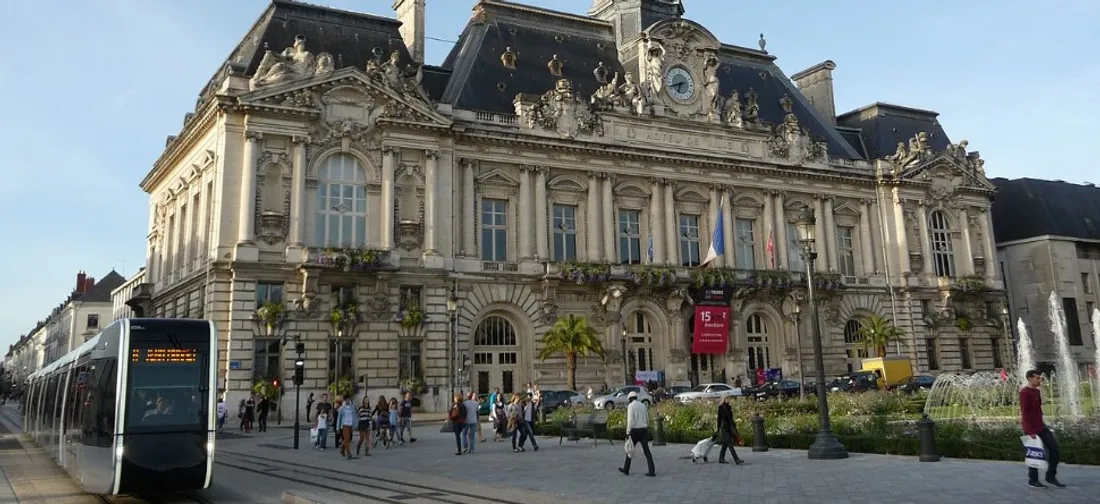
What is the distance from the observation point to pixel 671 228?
48938 millimetres

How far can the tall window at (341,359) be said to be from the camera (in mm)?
39094

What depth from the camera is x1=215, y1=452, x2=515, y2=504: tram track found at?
1393 cm

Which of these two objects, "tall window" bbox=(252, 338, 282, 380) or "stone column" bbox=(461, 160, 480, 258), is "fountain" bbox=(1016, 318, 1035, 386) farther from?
"tall window" bbox=(252, 338, 282, 380)

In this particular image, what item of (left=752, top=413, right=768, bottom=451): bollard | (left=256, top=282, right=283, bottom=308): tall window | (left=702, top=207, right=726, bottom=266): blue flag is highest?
(left=702, top=207, right=726, bottom=266): blue flag

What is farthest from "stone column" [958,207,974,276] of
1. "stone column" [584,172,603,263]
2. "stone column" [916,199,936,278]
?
"stone column" [584,172,603,263]

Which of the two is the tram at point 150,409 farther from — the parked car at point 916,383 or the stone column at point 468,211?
the parked car at point 916,383

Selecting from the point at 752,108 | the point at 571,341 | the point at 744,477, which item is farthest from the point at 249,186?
the point at 752,108

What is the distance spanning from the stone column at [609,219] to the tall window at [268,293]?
17379mm

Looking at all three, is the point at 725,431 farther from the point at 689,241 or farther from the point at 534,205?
the point at 689,241

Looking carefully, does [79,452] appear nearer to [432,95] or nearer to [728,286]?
[432,95]

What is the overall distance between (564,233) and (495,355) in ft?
25.9

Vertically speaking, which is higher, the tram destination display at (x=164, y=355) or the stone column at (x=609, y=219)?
the stone column at (x=609, y=219)

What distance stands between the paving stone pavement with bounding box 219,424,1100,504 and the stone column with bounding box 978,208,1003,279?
44.5 meters

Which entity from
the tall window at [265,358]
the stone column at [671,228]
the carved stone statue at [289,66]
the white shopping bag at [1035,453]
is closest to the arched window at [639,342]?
the stone column at [671,228]
